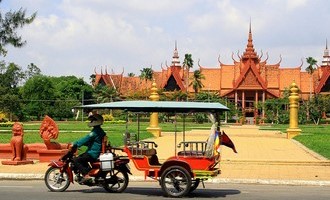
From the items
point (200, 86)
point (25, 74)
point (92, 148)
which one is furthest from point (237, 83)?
point (92, 148)

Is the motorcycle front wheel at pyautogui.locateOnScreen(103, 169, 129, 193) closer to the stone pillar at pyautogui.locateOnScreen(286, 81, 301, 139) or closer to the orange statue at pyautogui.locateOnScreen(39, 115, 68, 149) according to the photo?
the orange statue at pyautogui.locateOnScreen(39, 115, 68, 149)

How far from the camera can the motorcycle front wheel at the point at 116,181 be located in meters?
10.6

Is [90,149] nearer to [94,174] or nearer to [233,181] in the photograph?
[94,174]

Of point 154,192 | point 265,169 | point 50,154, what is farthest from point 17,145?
point 265,169

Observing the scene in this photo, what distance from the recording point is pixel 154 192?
10953 millimetres

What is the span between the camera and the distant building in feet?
228

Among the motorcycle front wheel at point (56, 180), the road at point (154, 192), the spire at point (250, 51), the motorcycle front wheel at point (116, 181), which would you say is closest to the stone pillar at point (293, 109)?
the road at point (154, 192)

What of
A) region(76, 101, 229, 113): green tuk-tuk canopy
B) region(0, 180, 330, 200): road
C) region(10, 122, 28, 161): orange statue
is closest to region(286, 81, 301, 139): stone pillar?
region(10, 122, 28, 161): orange statue

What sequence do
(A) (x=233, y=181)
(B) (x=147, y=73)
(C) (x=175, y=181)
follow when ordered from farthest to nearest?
(B) (x=147, y=73) → (A) (x=233, y=181) → (C) (x=175, y=181)

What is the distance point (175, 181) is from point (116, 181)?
116 cm

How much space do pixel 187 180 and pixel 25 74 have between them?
2898 inches

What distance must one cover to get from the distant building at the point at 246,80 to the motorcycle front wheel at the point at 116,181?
54.8m

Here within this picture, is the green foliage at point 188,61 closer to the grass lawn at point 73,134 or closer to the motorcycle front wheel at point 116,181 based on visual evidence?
the grass lawn at point 73,134

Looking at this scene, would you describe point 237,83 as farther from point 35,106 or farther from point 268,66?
point 35,106
